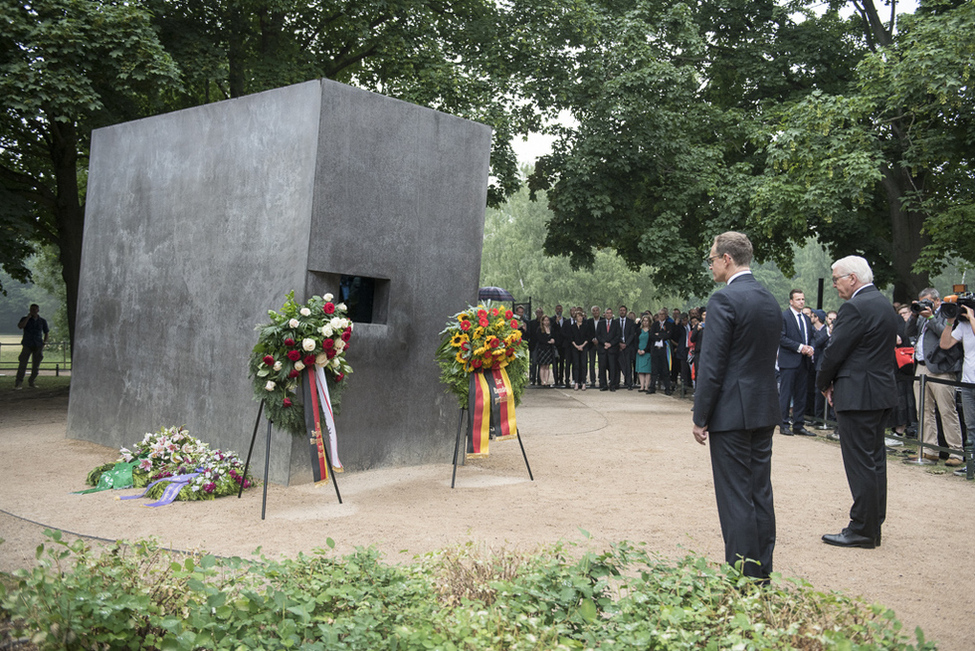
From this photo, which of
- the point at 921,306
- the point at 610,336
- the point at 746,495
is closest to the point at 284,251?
the point at 746,495

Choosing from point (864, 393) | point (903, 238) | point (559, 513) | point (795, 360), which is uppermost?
point (903, 238)

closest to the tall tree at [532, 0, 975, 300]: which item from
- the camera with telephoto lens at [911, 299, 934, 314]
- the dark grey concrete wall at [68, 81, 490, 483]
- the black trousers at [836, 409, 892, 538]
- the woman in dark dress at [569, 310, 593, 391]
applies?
the woman in dark dress at [569, 310, 593, 391]

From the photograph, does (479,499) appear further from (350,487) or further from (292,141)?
(292,141)

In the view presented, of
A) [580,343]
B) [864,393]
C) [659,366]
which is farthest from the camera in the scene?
[580,343]

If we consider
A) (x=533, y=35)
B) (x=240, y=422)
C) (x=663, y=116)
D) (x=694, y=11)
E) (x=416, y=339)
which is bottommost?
(x=240, y=422)

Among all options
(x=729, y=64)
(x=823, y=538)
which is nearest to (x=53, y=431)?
(x=823, y=538)

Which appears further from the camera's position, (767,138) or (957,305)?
(767,138)

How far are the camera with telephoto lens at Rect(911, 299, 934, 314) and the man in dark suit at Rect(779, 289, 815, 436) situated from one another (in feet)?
5.07

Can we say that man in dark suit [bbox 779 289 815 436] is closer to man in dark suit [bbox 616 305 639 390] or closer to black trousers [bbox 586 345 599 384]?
man in dark suit [bbox 616 305 639 390]

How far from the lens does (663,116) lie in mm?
19078

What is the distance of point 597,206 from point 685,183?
2378 millimetres

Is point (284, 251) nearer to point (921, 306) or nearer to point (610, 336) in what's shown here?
point (921, 306)

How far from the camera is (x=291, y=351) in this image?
718 cm

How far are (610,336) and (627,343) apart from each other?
513 mm
